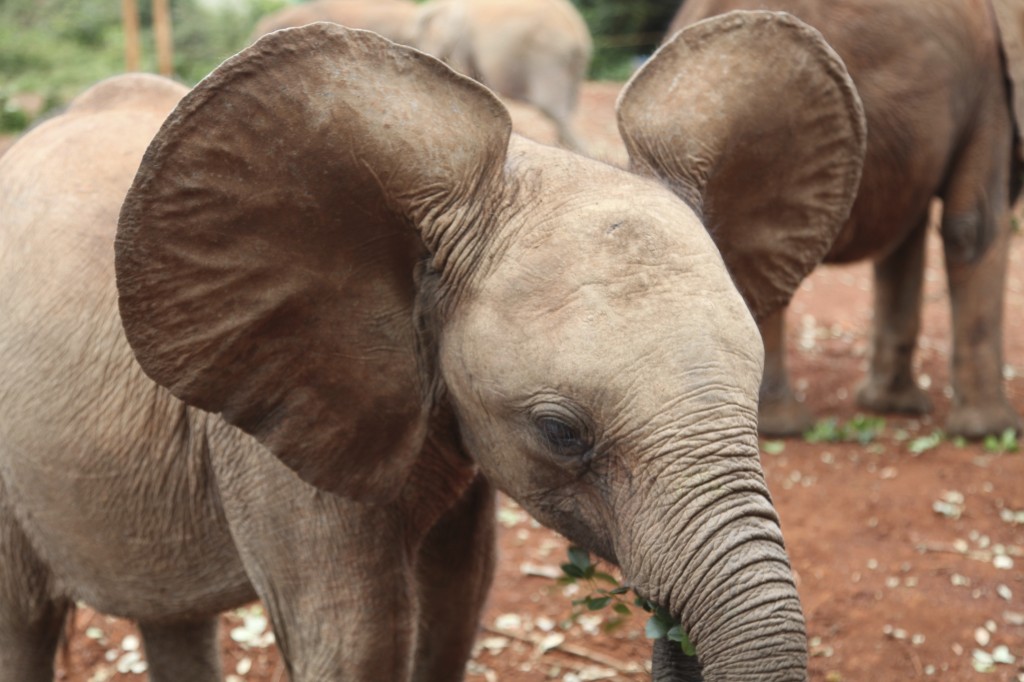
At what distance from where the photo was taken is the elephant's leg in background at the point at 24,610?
12.1 feet

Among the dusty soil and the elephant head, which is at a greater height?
the elephant head

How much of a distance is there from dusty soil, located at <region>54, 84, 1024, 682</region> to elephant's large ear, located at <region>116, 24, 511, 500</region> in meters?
2.31

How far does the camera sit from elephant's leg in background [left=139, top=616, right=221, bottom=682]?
4.26m

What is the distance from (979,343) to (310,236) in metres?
5.08

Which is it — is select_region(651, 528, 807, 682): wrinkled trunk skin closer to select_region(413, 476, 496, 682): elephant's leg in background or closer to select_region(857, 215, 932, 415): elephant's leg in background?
select_region(413, 476, 496, 682): elephant's leg in background

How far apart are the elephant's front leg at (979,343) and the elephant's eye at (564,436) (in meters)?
4.79

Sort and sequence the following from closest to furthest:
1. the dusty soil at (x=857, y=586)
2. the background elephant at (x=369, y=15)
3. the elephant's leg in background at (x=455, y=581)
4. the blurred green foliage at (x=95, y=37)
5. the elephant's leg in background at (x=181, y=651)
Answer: the elephant's leg in background at (x=455, y=581), the elephant's leg in background at (x=181, y=651), the dusty soil at (x=857, y=586), the background elephant at (x=369, y=15), the blurred green foliage at (x=95, y=37)

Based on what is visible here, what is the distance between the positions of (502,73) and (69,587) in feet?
39.8

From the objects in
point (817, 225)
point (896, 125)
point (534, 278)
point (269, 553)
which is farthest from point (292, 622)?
point (896, 125)

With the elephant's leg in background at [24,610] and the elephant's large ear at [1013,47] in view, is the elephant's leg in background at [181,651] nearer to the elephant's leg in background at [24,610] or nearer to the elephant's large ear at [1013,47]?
the elephant's leg in background at [24,610]

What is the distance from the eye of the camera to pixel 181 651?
14.0 ft

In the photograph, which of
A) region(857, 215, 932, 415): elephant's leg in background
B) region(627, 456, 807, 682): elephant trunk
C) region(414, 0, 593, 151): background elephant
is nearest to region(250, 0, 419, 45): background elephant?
region(414, 0, 593, 151): background elephant

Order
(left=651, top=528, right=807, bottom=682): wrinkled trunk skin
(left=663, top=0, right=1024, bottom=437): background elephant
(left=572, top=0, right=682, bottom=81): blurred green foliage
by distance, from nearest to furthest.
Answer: (left=651, top=528, right=807, bottom=682): wrinkled trunk skin, (left=663, top=0, right=1024, bottom=437): background elephant, (left=572, top=0, right=682, bottom=81): blurred green foliage

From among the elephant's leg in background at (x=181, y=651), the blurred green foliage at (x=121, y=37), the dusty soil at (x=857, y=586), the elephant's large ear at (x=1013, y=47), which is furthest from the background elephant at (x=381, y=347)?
the blurred green foliage at (x=121, y=37)
